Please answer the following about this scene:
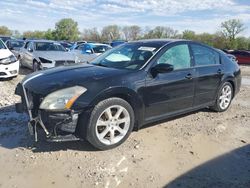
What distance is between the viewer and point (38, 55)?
11359 mm

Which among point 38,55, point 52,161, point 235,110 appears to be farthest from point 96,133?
point 38,55

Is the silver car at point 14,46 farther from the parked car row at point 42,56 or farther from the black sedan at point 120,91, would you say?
the black sedan at point 120,91

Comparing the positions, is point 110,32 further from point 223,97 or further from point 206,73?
point 206,73

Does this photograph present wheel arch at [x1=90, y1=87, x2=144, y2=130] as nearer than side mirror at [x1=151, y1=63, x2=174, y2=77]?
Yes

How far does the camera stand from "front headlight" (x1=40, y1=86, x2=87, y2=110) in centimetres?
393

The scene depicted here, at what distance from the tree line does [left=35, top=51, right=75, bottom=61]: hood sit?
43.2 m

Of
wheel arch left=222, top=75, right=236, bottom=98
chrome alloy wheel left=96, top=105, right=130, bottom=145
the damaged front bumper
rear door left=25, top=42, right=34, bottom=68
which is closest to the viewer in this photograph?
the damaged front bumper

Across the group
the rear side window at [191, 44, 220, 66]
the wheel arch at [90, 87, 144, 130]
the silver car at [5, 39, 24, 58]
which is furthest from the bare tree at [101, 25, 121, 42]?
the wheel arch at [90, 87, 144, 130]

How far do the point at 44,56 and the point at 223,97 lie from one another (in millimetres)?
7015

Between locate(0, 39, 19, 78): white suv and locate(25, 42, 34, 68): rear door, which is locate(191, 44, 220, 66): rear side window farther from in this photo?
locate(25, 42, 34, 68): rear door

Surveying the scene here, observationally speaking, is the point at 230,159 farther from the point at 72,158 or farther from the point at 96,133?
the point at 72,158

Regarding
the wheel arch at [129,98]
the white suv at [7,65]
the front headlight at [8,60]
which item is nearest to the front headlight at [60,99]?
the wheel arch at [129,98]

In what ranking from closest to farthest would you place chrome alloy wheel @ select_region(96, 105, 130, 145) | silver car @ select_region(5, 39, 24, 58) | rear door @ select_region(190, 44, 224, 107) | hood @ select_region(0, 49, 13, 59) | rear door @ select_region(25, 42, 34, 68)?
chrome alloy wheel @ select_region(96, 105, 130, 145)
rear door @ select_region(190, 44, 224, 107)
hood @ select_region(0, 49, 13, 59)
rear door @ select_region(25, 42, 34, 68)
silver car @ select_region(5, 39, 24, 58)

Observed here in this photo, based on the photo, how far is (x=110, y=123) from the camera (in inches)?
169
